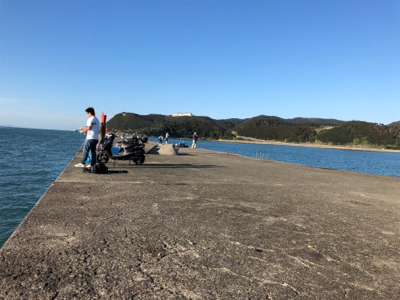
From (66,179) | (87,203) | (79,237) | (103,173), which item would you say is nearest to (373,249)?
(79,237)

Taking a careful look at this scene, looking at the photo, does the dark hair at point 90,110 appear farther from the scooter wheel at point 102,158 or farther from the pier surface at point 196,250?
the pier surface at point 196,250

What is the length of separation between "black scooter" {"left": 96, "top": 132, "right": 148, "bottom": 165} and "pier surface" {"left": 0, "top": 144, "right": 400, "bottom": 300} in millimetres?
5082

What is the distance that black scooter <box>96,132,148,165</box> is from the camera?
1038 cm

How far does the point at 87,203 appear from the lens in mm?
4680

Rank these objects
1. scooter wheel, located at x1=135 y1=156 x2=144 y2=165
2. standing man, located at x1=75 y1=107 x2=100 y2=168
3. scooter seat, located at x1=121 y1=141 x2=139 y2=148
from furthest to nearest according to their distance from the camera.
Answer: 1. scooter wheel, located at x1=135 y1=156 x2=144 y2=165
2. scooter seat, located at x1=121 y1=141 x2=139 y2=148
3. standing man, located at x1=75 y1=107 x2=100 y2=168

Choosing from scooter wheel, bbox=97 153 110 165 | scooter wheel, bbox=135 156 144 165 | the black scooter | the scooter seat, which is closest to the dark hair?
the black scooter

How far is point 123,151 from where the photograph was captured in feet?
36.1

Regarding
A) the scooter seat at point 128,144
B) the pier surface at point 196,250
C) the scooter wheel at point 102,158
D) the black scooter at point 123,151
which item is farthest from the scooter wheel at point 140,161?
the pier surface at point 196,250

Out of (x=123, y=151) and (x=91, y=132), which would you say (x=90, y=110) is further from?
(x=123, y=151)

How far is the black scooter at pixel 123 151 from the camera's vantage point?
34.0 feet

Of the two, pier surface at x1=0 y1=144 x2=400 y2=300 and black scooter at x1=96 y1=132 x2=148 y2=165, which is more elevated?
black scooter at x1=96 y1=132 x2=148 y2=165

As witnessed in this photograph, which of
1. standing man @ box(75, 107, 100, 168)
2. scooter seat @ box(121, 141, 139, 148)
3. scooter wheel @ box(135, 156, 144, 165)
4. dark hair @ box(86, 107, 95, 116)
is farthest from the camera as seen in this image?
scooter wheel @ box(135, 156, 144, 165)

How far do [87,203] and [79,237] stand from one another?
1627 mm

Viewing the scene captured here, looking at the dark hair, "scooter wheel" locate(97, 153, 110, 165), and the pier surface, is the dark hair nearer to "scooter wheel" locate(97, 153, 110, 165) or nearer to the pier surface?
"scooter wheel" locate(97, 153, 110, 165)
